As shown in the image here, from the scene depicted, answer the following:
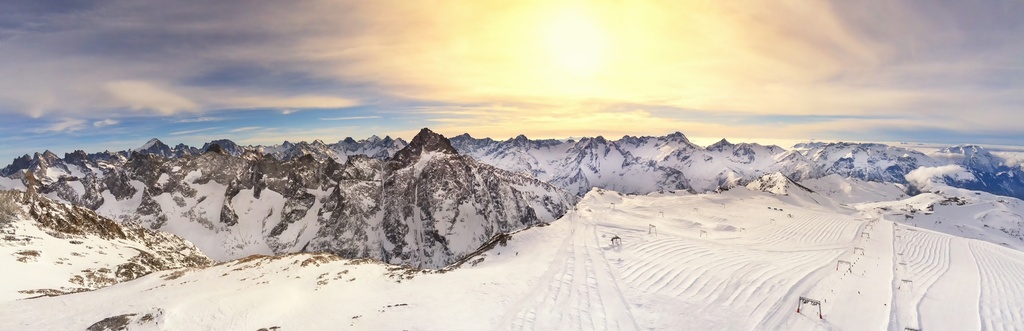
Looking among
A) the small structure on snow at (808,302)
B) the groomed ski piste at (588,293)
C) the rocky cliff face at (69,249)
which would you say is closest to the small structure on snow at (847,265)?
the groomed ski piste at (588,293)

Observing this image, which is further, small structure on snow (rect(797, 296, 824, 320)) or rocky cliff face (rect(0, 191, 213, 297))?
rocky cliff face (rect(0, 191, 213, 297))

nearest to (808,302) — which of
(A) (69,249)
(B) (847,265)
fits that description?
(B) (847,265)

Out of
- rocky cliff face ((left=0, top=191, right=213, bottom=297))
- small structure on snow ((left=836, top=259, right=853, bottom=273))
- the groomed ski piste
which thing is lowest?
rocky cliff face ((left=0, top=191, right=213, bottom=297))

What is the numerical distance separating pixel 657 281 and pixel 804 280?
45.0 ft

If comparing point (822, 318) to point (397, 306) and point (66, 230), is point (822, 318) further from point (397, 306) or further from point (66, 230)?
point (66, 230)

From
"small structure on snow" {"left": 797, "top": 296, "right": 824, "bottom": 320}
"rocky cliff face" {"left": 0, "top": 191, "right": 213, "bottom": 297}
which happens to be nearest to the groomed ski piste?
"small structure on snow" {"left": 797, "top": 296, "right": 824, "bottom": 320}

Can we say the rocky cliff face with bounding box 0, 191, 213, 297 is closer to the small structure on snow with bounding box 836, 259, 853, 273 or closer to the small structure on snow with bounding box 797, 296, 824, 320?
the small structure on snow with bounding box 797, 296, 824, 320

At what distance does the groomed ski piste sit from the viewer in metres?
26.9

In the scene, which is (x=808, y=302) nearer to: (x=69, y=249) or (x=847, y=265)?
(x=847, y=265)

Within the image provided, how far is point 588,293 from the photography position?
105 ft

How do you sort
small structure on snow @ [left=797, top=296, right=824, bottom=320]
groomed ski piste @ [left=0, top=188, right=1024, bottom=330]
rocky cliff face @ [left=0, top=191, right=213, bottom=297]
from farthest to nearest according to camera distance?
1. rocky cliff face @ [left=0, top=191, right=213, bottom=297]
2. small structure on snow @ [left=797, top=296, right=824, bottom=320]
3. groomed ski piste @ [left=0, top=188, right=1024, bottom=330]

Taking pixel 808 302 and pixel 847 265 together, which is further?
pixel 847 265

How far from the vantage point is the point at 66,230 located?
7544 centimetres

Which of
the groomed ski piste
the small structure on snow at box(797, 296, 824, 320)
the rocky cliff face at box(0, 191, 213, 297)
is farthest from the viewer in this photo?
the rocky cliff face at box(0, 191, 213, 297)
